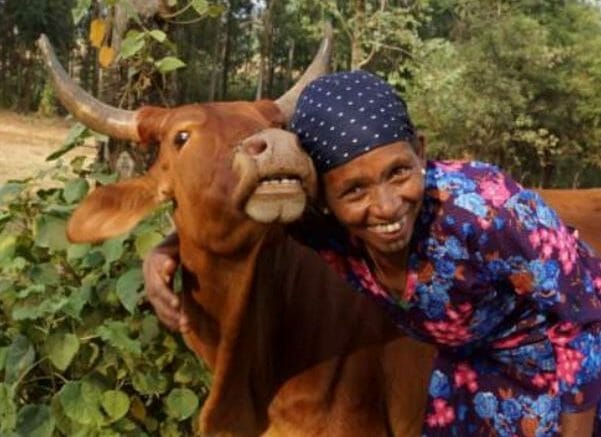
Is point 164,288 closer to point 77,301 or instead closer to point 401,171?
point 401,171

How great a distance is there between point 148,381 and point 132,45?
139 centimetres

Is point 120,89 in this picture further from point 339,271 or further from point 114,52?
point 339,271

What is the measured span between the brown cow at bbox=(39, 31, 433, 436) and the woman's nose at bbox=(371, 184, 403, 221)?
396 millimetres

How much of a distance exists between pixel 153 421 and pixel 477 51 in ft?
67.0

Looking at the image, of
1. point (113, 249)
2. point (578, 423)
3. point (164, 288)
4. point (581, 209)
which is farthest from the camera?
point (581, 209)

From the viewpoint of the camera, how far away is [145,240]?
414 cm

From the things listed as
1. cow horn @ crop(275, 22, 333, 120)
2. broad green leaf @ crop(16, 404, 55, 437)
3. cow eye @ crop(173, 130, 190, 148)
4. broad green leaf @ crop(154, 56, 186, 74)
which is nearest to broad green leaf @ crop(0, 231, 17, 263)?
broad green leaf @ crop(16, 404, 55, 437)

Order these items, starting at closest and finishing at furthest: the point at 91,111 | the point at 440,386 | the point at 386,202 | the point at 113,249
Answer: the point at 386,202
the point at 440,386
the point at 91,111
the point at 113,249

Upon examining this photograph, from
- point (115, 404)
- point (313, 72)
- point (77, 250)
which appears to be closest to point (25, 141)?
point (77, 250)

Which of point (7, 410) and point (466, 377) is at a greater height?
point (466, 377)

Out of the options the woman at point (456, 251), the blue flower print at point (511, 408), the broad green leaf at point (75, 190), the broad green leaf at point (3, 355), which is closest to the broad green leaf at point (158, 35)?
the broad green leaf at point (75, 190)

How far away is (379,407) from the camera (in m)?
3.37

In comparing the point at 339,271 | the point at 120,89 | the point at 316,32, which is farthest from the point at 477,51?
the point at 339,271

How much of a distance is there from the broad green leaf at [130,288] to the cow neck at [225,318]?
26.9 inches
